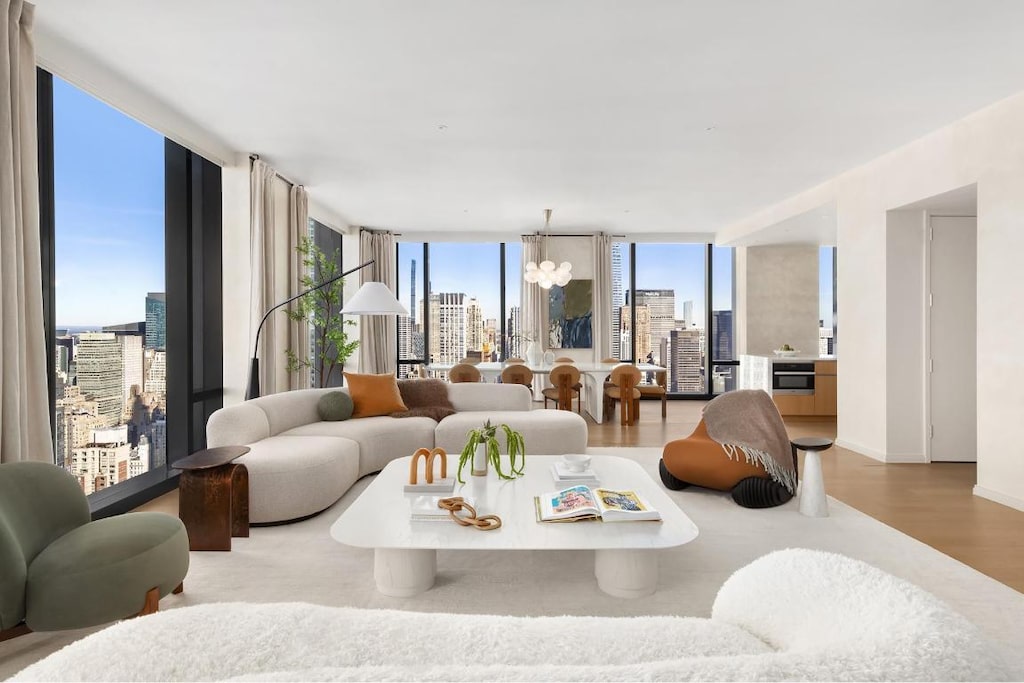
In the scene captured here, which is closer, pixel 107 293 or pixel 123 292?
pixel 107 293

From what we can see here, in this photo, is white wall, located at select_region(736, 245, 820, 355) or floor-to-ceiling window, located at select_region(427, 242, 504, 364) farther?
floor-to-ceiling window, located at select_region(427, 242, 504, 364)

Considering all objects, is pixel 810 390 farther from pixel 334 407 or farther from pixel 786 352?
pixel 334 407

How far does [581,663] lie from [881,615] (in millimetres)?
403

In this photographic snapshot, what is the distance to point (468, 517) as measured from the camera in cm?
241

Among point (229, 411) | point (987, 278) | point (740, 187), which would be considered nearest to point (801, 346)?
point (740, 187)

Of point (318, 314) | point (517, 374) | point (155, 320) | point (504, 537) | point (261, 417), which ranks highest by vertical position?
point (318, 314)

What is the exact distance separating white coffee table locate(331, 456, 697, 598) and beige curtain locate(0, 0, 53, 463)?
1557mm

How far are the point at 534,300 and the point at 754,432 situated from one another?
562cm

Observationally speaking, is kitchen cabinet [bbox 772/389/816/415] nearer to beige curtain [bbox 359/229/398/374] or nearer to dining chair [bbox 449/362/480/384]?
dining chair [bbox 449/362/480/384]

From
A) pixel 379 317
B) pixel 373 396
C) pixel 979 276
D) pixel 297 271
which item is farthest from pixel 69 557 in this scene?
pixel 379 317

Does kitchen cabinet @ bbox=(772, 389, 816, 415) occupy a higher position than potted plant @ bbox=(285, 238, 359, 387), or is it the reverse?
potted plant @ bbox=(285, 238, 359, 387)

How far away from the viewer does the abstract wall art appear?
9.28m

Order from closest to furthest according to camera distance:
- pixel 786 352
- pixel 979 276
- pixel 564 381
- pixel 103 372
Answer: pixel 103 372, pixel 979 276, pixel 564 381, pixel 786 352

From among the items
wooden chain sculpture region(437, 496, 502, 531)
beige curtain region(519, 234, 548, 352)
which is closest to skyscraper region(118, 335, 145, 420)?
wooden chain sculpture region(437, 496, 502, 531)
